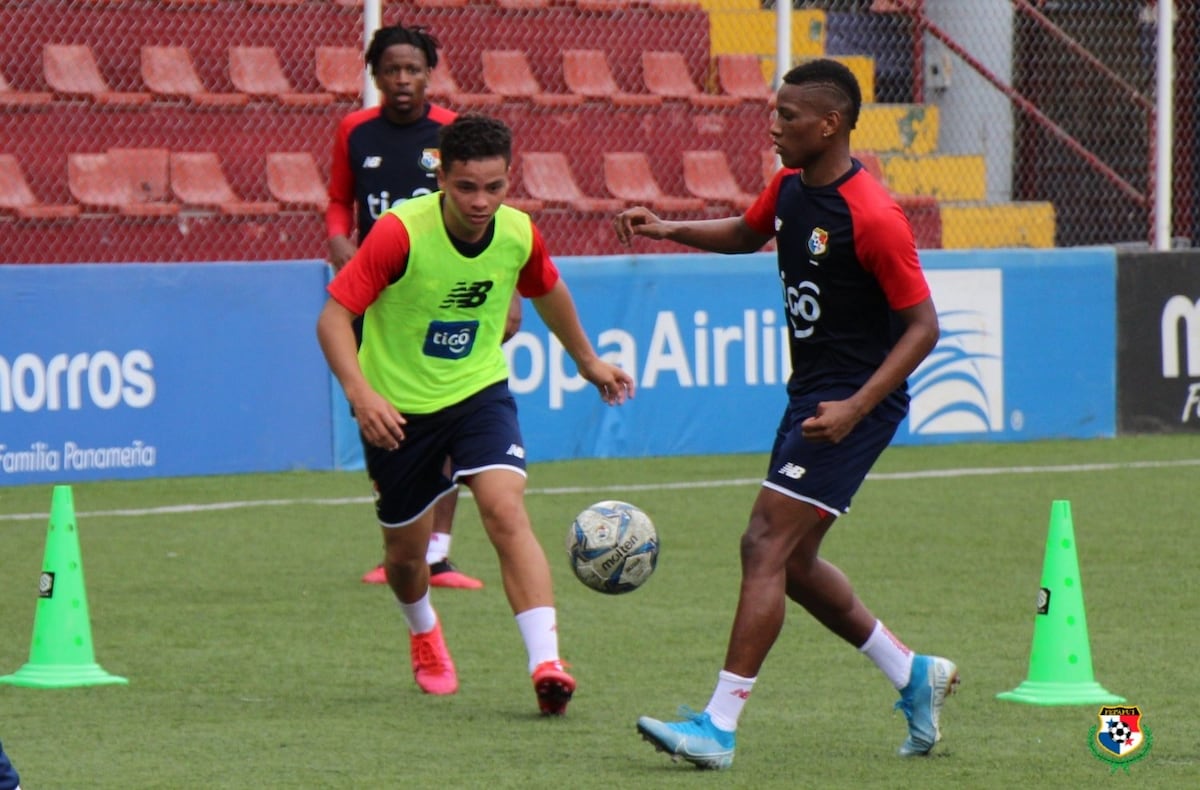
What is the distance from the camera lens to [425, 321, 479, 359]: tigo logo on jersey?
21.1ft

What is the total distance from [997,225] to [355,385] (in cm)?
1126

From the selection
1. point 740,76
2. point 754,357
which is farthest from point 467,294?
point 740,76

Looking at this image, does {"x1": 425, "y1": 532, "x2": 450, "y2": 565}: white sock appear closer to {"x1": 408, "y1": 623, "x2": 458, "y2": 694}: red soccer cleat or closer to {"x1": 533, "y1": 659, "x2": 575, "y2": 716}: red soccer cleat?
{"x1": 408, "y1": 623, "x2": 458, "y2": 694}: red soccer cleat

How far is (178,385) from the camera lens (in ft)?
39.2

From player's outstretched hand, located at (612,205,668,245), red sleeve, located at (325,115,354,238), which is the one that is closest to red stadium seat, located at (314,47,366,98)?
red sleeve, located at (325,115,354,238)

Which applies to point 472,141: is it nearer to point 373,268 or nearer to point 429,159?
point 373,268

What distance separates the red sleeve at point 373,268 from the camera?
6.13 m

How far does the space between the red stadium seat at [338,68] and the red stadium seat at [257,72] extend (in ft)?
0.68

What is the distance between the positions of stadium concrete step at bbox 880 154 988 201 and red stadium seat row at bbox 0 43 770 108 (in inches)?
51.3

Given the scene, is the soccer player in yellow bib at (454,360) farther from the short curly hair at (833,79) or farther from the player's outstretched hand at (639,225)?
the short curly hair at (833,79)

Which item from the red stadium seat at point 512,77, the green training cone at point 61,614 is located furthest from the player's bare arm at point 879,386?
the red stadium seat at point 512,77

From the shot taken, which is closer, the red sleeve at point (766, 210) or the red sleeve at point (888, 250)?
the red sleeve at point (888, 250)

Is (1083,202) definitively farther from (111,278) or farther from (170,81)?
(111,278)

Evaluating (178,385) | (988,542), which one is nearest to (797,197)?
(988,542)
